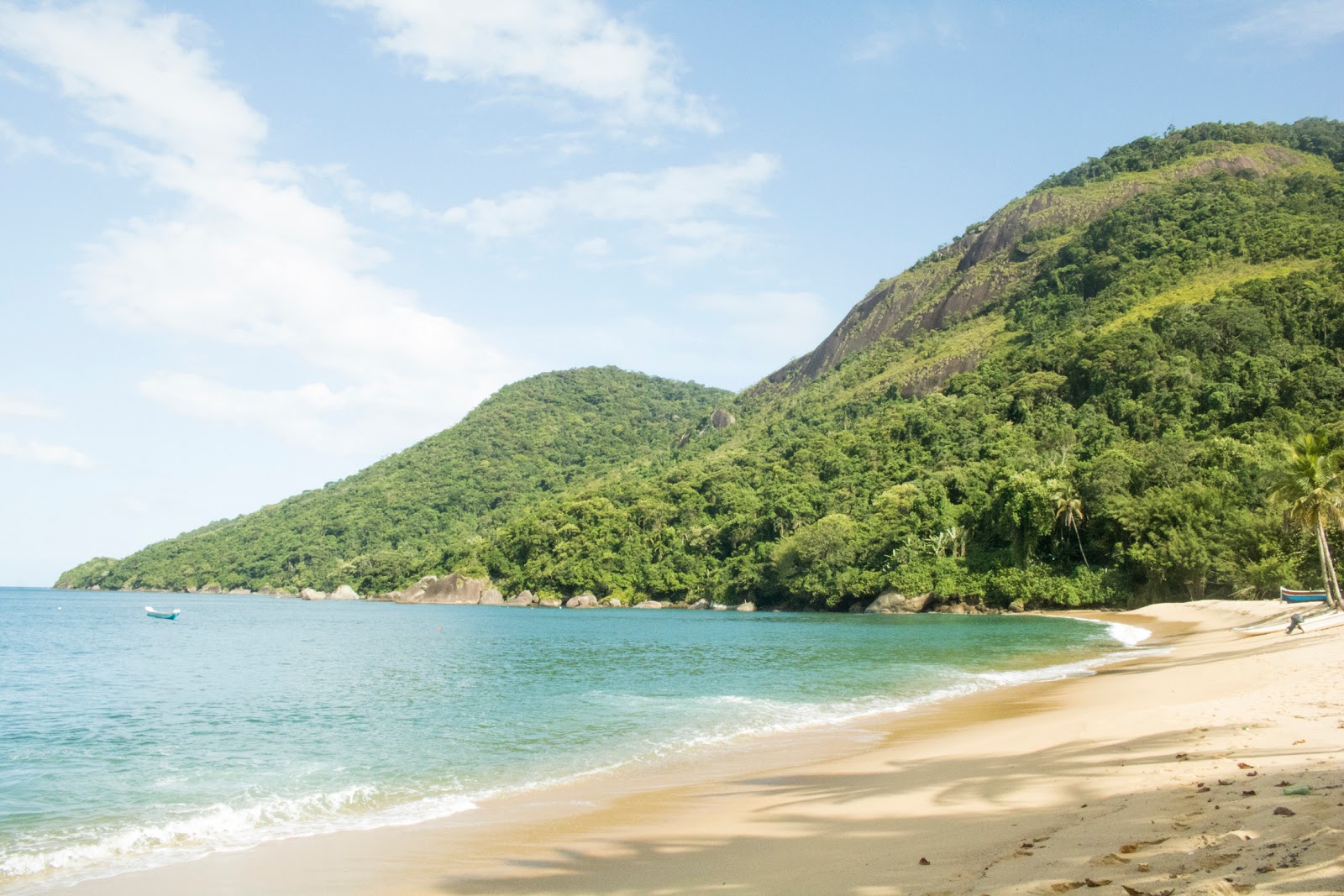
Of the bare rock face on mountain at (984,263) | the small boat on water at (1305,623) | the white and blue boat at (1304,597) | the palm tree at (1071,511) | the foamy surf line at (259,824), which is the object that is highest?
the bare rock face on mountain at (984,263)

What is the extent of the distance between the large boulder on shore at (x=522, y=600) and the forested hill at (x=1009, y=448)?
2.30 m

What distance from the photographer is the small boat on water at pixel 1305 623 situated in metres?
28.3

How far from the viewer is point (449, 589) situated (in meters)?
121

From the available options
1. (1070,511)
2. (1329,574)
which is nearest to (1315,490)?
(1329,574)

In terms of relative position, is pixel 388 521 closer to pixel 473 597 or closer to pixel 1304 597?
pixel 473 597

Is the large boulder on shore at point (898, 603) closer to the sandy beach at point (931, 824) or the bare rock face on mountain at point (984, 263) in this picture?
the bare rock face on mountain at point (984, 263)

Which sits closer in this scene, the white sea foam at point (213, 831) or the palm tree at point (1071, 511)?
the white sea foam at point (213, 831)

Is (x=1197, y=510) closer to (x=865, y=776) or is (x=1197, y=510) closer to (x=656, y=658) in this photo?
(x=656, y=658)

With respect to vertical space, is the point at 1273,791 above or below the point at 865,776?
above

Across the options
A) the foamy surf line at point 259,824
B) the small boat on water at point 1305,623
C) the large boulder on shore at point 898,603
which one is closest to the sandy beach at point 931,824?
the foamy surf line at point 259,824

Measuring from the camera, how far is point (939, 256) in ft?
594

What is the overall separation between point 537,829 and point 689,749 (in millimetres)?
5898

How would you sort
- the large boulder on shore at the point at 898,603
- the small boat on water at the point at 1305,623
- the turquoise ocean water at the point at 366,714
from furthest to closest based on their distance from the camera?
the large boulder on shore at the point at 898,603, the small boat on water at the point at 1305,623, the turquoise ocean water at the point at 366,714

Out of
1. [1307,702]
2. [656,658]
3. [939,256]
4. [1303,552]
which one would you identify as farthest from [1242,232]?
[1307,702]
